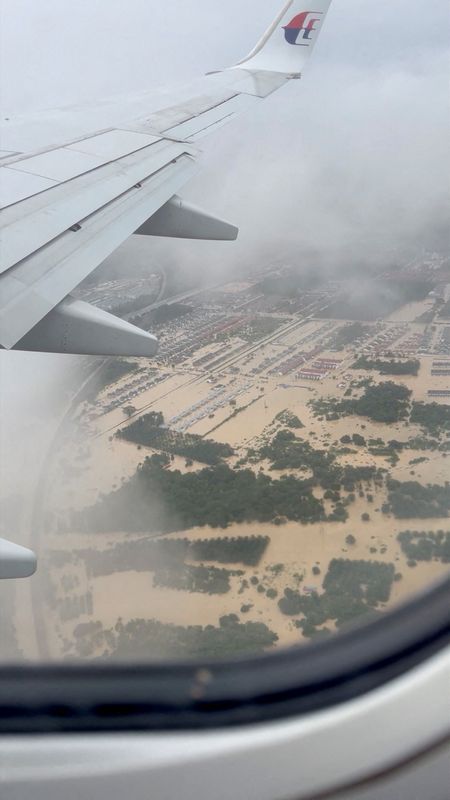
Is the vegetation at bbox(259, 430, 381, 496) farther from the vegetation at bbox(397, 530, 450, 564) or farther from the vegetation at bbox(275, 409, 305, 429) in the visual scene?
the vegetation at bbox(397, 530, 450, 564)

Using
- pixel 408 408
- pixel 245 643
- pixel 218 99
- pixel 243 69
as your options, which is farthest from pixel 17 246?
pixel 243 69

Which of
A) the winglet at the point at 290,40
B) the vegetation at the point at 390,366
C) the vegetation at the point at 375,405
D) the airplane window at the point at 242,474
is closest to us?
the airplane window at the point at 242,474

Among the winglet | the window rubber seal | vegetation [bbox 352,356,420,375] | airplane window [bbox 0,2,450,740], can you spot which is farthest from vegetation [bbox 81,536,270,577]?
the winglet

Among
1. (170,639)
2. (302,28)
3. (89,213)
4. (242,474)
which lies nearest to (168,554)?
(242,474)

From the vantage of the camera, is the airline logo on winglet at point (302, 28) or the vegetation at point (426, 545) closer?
the vegetation at point (426, 545)

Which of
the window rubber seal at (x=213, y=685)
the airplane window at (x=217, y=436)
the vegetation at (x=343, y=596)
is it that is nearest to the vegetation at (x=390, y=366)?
the airplane window at (x=217, y=436)

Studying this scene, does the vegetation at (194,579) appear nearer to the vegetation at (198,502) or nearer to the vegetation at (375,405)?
the vegetation at (198,502)

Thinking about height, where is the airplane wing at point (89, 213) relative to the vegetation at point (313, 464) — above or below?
above
